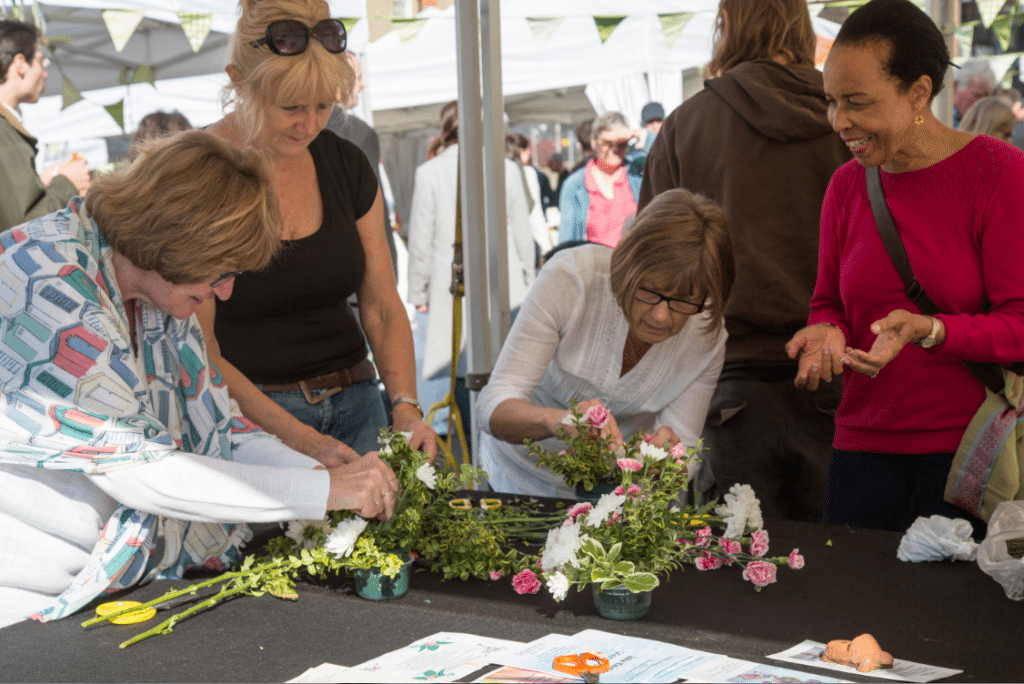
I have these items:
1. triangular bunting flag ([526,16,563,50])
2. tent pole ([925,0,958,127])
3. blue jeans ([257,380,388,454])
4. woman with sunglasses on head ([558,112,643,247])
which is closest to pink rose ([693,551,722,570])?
blue jeans ([257,380,388,454])

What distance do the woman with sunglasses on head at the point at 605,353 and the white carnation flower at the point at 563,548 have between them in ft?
2.03

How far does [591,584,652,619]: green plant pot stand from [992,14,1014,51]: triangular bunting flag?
6835 mm

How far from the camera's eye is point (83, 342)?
1.47 meters

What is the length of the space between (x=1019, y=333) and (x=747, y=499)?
666 mm

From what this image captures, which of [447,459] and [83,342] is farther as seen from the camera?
[447,459]

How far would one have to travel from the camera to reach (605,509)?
146cm

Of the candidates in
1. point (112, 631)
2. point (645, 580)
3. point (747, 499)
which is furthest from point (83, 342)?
point (747, 499)

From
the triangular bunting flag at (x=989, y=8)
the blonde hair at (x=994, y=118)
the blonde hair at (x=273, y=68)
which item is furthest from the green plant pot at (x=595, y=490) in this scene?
the blonde hair at (x=994, y=118)

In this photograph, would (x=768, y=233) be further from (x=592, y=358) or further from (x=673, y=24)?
(x=673, y=24)

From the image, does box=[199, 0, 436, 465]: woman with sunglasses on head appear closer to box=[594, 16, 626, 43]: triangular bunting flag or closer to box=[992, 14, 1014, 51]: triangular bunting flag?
box=[594, 16, 626, 43]: triangular bunting flag

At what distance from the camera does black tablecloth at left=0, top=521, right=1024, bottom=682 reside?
130 centimetres

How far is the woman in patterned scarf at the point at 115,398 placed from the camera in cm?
145

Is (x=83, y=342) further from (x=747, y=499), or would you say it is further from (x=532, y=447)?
(x=747, y=499)

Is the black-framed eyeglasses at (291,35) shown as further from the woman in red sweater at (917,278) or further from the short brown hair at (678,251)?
the woman in red sweater at (917,278)
